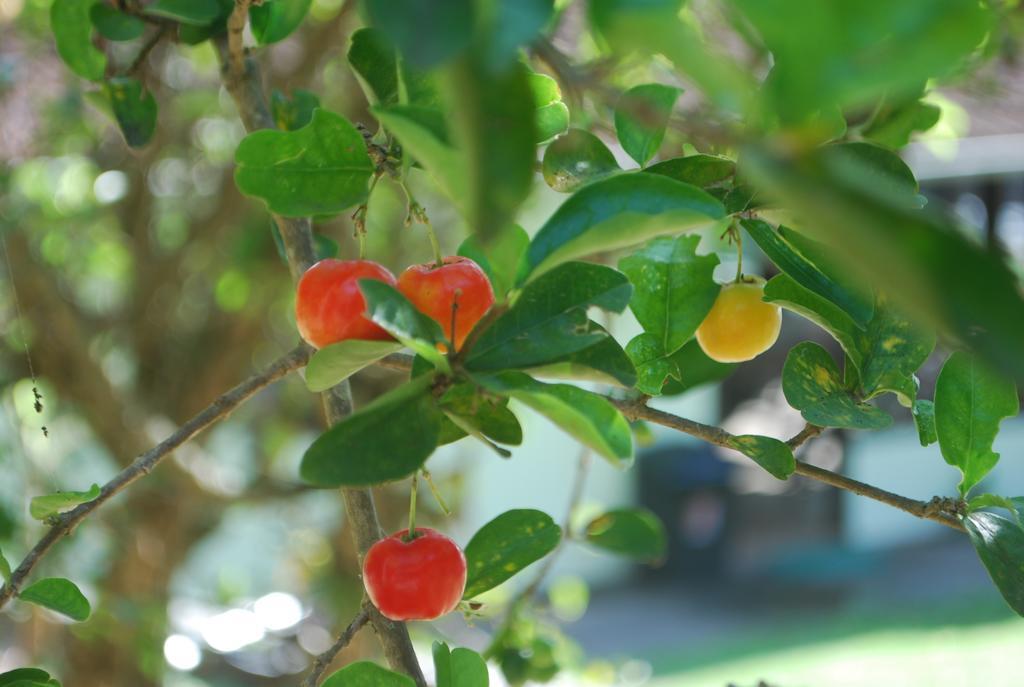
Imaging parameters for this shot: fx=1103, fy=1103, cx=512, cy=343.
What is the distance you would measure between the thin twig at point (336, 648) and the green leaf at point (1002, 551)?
1.40ft

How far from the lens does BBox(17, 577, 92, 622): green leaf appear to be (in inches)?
29.6

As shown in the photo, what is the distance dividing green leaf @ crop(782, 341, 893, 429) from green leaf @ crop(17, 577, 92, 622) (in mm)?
509

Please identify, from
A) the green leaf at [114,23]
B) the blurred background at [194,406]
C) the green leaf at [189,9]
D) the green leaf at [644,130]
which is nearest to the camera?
the green leaf at [644,130]

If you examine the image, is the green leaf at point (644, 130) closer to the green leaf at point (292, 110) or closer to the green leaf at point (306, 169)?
the green leaf at point (306, 169)

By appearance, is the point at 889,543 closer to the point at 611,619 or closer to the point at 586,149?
the point at 611,619

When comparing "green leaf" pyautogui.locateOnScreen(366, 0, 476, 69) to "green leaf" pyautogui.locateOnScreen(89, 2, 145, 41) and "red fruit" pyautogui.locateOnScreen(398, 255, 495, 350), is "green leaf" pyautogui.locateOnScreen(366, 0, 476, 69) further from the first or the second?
"green leaf" pyautogui.locateOnScreen(89, 2, 145, 41)

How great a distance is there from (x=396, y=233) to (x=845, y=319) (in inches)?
101

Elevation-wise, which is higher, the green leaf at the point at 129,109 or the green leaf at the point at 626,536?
the green leaf at the point at 129,109

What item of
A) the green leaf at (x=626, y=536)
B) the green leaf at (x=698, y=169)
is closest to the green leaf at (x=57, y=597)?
the green leaf at (x=698, y=169)

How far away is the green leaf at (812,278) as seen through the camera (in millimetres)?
696

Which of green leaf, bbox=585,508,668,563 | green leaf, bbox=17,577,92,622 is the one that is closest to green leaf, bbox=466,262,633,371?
green leaf, bbox=17,577,92,622

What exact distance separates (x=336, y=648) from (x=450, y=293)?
0.88ft

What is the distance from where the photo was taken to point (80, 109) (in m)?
2.57

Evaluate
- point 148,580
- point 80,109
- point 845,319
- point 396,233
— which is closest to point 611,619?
point 396,233
